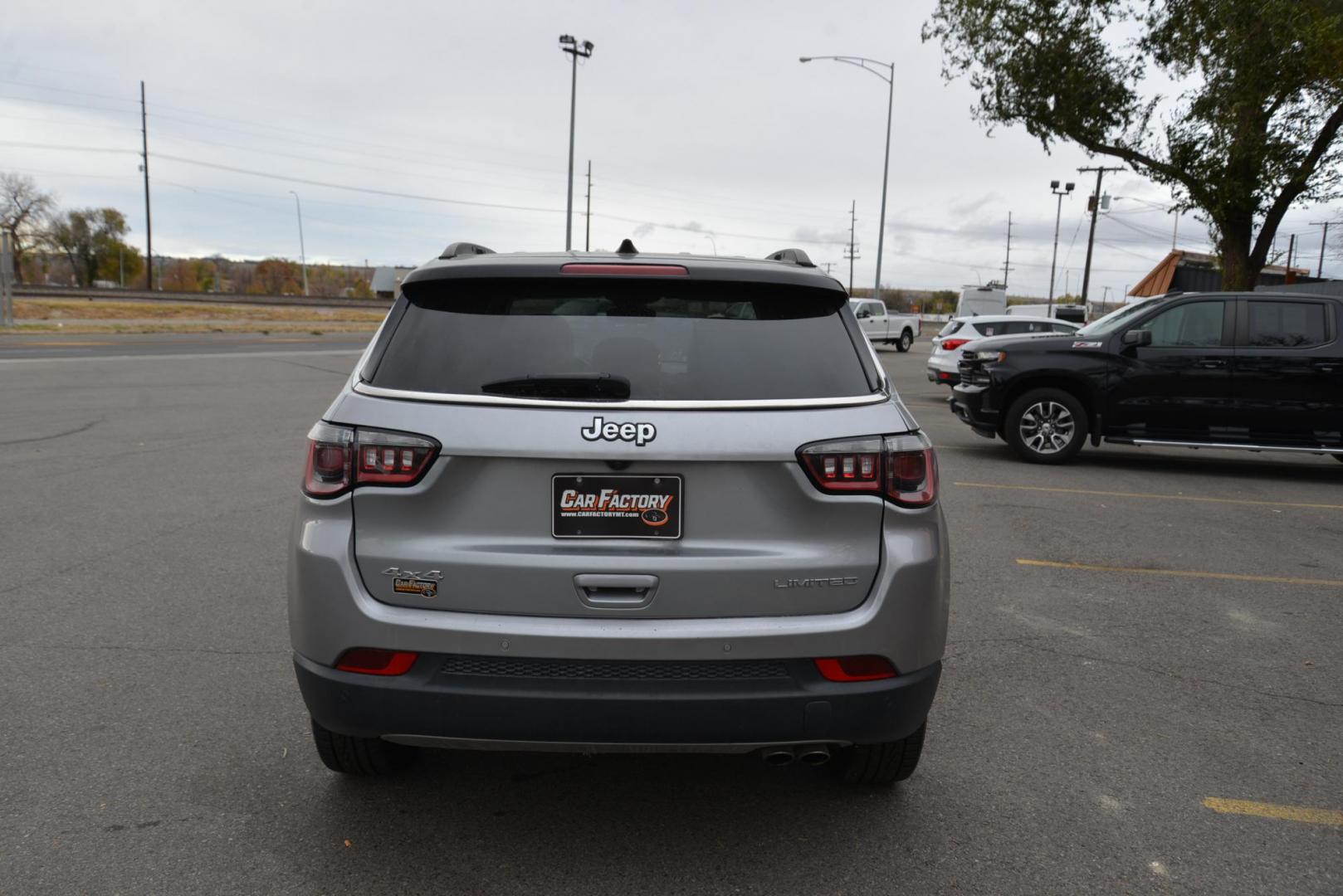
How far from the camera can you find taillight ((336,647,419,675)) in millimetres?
2902

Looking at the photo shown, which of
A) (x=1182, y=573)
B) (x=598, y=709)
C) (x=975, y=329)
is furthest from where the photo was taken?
(x=975, y=329)

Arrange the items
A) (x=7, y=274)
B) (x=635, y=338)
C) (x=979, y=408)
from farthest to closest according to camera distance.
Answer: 1. (x=7, y=274)
2. (x=979, y=408)
3. (x=635, y=338)

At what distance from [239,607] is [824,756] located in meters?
3.62

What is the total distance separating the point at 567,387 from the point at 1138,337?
9313mm

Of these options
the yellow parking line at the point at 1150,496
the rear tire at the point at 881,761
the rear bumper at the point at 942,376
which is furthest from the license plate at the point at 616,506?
the rear bumper at the point at 942,376

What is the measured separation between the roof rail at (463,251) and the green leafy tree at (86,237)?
91653mm

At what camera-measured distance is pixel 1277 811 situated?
3.54 meters

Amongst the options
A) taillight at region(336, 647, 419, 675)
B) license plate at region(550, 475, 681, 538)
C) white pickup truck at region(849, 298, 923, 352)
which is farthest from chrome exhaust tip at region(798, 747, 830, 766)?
white pickup truck at region(849, 298, 923, 352)

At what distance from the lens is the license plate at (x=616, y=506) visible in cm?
287

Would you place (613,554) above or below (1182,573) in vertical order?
above

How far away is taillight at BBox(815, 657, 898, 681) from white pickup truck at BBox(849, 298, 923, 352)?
3327 centimetres

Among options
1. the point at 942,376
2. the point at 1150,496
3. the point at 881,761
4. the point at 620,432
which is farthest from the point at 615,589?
the point at 942,376

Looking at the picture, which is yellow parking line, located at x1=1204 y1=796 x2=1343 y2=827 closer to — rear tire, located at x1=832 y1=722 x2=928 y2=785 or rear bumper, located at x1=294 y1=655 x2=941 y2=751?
rear tire, located at x1=832 y1=722 x2=928 y2=785

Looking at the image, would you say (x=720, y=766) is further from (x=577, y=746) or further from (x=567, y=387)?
(x=567, y=387)
